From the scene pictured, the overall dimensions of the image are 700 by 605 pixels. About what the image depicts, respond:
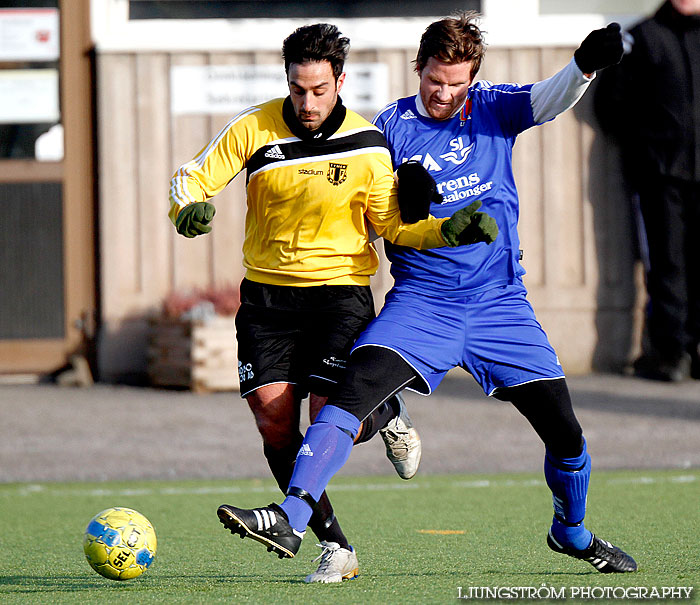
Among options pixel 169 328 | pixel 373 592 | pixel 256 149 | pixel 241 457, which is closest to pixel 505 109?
pixel 256 149

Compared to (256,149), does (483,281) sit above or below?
below

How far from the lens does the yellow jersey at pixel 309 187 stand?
4953 millimetres

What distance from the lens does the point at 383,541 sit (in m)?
6.04

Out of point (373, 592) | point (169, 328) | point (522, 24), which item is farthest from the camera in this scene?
point (522, 24)

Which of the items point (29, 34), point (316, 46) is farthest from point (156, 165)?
point (316, 46)

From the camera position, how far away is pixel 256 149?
4.98 metres

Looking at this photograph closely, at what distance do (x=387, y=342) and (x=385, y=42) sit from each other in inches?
309

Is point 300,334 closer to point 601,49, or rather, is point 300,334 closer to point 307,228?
point 307,228

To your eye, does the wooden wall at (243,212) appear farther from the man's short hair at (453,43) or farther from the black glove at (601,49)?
the black glove at (601,49)

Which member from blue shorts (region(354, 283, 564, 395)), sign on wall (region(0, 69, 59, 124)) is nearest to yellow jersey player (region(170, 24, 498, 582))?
blue shorts (region(354, 283, 564, 395))

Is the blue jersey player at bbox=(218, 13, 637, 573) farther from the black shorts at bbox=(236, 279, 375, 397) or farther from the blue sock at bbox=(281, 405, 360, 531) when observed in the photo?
the black shorts at bbox=(236, 279, 375, 397)

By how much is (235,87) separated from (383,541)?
697 cm

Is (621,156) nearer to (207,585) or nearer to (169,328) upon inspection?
(169,328)

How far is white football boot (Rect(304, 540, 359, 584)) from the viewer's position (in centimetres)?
492
